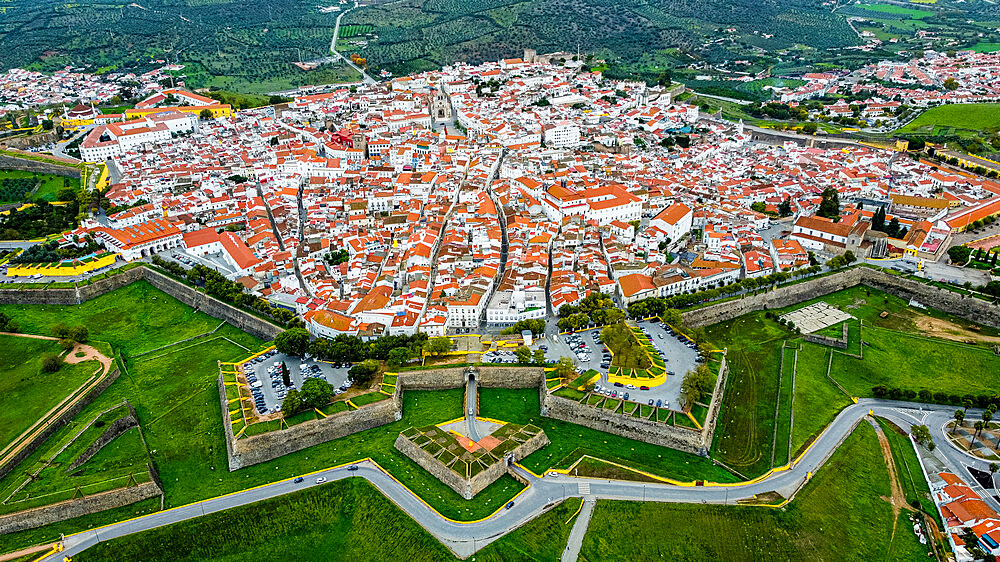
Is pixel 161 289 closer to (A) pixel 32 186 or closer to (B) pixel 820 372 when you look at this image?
(A) pixel 32 186

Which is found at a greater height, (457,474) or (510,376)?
(510,376)

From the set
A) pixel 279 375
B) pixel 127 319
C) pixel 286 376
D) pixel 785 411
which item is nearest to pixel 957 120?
pixel 785 411

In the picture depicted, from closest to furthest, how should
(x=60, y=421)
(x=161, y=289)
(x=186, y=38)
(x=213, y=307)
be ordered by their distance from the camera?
(x=60, y=421) → (x=213, y=307) → (x=161, y=289) → (x=186, y=38)

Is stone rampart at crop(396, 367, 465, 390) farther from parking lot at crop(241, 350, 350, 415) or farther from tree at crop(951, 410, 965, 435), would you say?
tree at crop(951, 410, 965, 435)

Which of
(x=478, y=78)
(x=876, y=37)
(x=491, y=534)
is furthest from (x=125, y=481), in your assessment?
(x=876, y=37)

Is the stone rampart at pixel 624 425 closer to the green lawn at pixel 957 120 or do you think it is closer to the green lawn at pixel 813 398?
the green lawn at pixel 813 398

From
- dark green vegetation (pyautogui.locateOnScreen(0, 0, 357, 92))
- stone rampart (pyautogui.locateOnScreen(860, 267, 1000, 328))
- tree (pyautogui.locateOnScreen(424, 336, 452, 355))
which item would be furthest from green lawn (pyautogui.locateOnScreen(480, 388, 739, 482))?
dark green vegetation (pyautogui.locateOnScreen(0, 0, 357, 92))

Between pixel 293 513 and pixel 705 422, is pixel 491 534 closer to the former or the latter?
pixel 293 513
